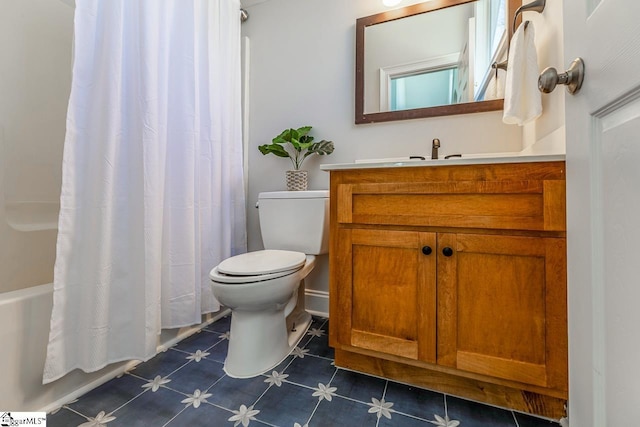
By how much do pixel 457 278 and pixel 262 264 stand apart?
730 millimetres

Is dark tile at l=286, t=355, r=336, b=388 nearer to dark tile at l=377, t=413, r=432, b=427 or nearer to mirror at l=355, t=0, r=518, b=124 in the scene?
dark tile at l=377, t=413, r=432, b=427

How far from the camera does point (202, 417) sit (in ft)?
2.88

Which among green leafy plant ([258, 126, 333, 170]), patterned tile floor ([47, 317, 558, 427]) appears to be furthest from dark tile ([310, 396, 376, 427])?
green leafy plant ([258, 126, 333, 170])

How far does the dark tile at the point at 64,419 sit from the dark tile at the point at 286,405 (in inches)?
21.6

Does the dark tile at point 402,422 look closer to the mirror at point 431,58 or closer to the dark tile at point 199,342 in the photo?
the dark tile at point 199,342

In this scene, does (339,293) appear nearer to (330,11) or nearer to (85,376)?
(85,376)

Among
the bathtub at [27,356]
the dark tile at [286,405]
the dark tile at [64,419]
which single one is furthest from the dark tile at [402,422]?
the bathtub at [27,356]

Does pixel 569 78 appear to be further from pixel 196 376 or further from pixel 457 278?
pixel 196 376

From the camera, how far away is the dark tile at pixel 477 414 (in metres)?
0.86

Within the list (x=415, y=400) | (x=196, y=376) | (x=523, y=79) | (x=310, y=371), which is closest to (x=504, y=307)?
(x=415, y=400)

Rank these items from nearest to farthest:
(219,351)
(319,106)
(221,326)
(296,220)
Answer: (219,351)
(296,220)
(221,326)
(319,106)

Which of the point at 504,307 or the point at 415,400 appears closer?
the point at 504,307

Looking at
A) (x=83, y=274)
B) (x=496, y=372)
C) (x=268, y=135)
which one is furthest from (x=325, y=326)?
(x=268, y=135)

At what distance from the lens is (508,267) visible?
0.85 metres
